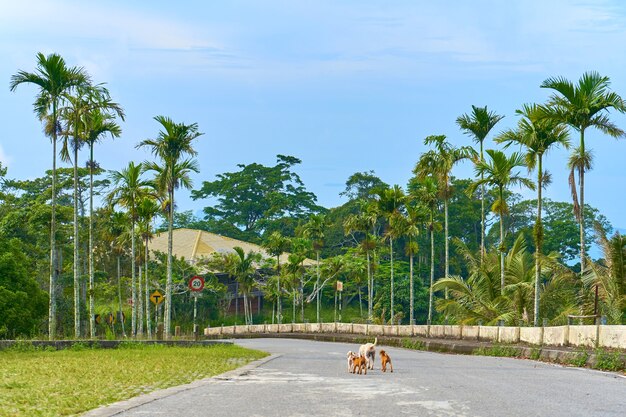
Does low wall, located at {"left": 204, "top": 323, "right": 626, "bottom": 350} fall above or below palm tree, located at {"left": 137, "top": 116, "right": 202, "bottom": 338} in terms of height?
below

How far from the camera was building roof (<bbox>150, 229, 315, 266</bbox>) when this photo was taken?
93.6 meters

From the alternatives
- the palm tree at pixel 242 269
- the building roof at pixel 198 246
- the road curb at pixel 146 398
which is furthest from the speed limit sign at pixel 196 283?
the building roof at pixel 198 246

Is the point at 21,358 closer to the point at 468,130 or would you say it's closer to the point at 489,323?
the point at 489,323

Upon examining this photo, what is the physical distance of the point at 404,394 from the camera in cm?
1279

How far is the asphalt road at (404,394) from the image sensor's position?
35.2 feet

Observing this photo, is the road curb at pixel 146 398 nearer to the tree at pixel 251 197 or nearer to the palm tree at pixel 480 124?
the palm tree at pixel 480 124

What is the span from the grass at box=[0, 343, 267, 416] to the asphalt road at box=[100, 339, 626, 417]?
1009mm

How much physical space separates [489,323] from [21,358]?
19.7 m

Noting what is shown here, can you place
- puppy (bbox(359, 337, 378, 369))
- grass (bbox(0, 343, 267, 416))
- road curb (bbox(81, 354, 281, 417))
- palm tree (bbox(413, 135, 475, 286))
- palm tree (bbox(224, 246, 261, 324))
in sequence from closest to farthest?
road curb (bbox(81, 354, 281, 417)) → grass (bbox(0, 343, 267, 416)) → puppy (bbox(359, 337, 378, 369)) → palm tree (bbox(413, 135, 475, 286)) → palm tree (bbox(224, 246, 261, 324))

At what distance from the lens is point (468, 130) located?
51062 millimetres

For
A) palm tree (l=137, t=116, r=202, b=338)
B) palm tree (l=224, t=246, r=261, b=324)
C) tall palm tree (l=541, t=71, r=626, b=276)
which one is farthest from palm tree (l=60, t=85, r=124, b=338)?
palm tree (l=224, t=246, r=261, b=324)

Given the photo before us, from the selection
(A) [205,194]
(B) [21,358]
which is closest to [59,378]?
(B) [21,358]

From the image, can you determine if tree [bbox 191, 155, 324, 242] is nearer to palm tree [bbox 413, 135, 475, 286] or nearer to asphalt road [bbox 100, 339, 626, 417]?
palm tree [bbox 413, 135, 475, 286]

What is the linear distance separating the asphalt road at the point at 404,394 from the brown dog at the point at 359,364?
246 millimetres
